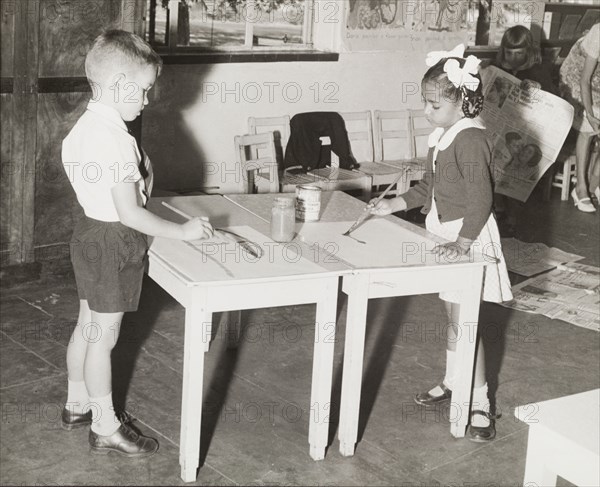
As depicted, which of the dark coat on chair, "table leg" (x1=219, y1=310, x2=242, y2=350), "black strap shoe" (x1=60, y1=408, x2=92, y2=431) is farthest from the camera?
the dark coat on chair

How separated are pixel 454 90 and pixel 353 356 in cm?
99

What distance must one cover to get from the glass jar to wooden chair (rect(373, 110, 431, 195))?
329 cm

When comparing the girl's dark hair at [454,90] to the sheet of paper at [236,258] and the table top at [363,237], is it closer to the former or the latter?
the table top at [363,237]

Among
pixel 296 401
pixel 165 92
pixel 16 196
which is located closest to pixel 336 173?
pixel 165 92

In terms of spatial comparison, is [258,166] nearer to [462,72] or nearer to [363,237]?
[363,237]

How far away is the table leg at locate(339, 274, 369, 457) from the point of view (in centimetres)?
329

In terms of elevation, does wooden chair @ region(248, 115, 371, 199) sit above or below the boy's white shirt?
below

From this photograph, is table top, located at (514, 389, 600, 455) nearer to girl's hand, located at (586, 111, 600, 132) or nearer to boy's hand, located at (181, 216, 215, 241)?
boy's hand, located at (181, 216, 215, 241)

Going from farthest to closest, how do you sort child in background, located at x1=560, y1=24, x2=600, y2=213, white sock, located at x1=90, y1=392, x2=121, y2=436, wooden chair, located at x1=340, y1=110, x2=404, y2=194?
child in background, located at x1=560, y1=24, x2=600, y2=213, wooden chair, located at x1=340, y1=110, x2=404, y2=194, white sock, located at x1=90, y1=392, x2=121, y2=436

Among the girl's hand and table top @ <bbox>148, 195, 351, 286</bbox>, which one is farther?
the girl's hand

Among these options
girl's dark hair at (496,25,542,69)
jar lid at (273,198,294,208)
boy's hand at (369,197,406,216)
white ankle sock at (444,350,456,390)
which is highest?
girl's dark hair at (496,25,542,69)

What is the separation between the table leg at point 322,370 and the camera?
3.29 m

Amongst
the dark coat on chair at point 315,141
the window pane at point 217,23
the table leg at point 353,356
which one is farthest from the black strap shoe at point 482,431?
the window pane at point 217,23

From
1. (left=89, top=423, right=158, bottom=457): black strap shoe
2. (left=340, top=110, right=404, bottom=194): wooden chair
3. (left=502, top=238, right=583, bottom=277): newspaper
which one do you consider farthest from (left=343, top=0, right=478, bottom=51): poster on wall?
(left=89, top=423, right=158, bottom=457): black strap shoe
